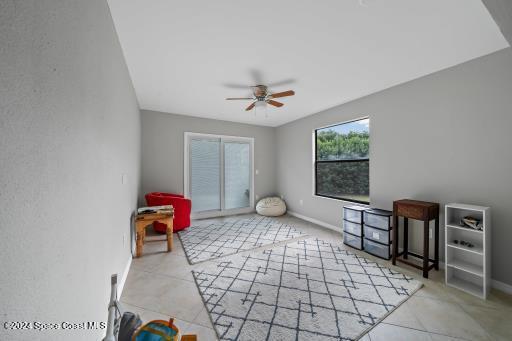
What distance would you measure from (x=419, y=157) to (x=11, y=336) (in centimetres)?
363

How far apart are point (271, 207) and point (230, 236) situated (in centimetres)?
167

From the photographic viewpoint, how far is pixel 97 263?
1.27 m

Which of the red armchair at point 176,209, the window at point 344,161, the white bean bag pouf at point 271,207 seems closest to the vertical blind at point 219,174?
the white bean bag pouf at point 271,207

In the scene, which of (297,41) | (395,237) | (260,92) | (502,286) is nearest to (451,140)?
(395,237)

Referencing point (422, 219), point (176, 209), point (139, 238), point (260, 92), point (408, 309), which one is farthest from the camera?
point (176, 209)

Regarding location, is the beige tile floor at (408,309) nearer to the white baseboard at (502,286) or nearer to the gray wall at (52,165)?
the white baseboard at (502,286)

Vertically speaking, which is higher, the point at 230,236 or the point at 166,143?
the point at 166,143

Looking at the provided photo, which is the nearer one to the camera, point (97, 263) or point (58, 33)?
point (58, 33)

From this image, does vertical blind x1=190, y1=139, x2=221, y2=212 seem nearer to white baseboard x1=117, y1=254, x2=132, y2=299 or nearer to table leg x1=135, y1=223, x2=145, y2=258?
table leg x1=135, y1=223, x2=145, y2=258

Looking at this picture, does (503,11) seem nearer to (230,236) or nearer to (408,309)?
(408,309)

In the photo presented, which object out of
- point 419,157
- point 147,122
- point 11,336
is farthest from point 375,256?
point 147,122

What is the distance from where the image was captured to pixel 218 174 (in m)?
5.08

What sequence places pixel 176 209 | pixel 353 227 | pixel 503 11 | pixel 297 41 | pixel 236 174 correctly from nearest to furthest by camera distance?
pixel 503 11 → pixel 297 41 → pixel 353 227 → pixel 176 209 → pixel 236 174

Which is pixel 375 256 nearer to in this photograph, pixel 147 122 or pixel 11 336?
pixel 11 336
